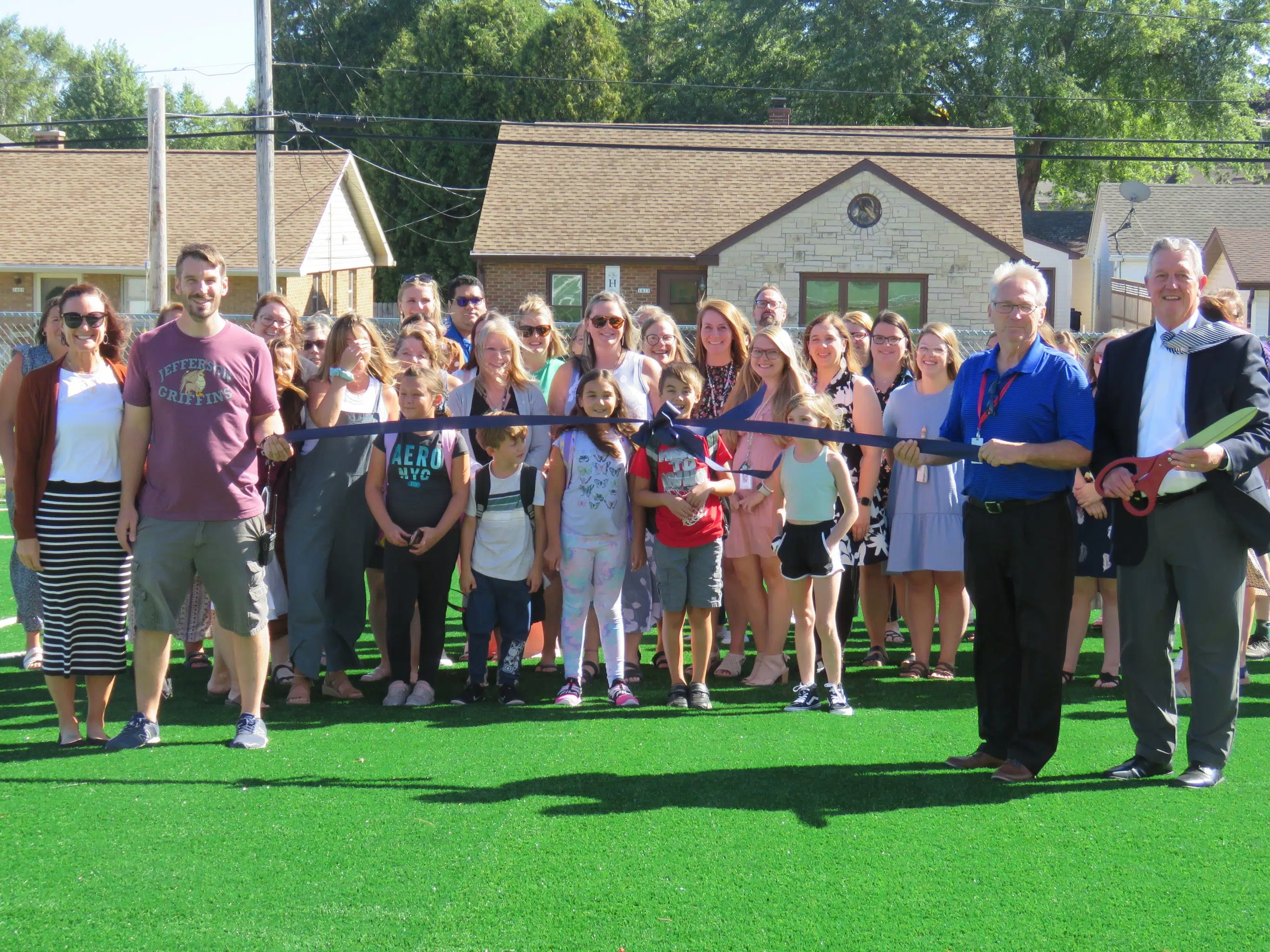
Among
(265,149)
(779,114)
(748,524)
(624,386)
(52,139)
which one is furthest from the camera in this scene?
(52,139)

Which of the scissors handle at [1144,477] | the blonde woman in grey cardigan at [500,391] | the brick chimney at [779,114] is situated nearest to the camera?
the scissors handle at [1144,477]

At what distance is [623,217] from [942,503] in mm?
22181

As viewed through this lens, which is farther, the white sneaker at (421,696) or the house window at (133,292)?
the house window at (133,292)

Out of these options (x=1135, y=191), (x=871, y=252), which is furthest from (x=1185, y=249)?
(x=1135, y=191)

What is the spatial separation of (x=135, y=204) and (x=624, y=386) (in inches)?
1021

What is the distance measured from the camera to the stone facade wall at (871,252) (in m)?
26.9

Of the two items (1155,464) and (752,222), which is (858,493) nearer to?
(1155,464)

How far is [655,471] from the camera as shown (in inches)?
248

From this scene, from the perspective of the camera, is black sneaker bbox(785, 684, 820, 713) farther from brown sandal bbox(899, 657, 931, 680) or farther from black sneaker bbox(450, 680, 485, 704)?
black sneaker bbox(450, 680, 485, 704)

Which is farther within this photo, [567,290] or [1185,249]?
[567,290]

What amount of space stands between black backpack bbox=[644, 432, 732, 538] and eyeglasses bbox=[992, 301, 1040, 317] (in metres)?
1.82

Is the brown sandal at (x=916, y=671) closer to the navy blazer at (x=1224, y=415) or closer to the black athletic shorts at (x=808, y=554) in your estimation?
the black athletic shorts at (x=808, y=554)

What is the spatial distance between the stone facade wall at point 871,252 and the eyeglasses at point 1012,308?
882 inches

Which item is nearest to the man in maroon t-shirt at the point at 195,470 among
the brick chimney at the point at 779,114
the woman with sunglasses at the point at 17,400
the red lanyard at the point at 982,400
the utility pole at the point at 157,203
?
the woman with sunglasses at the point at 17,400
